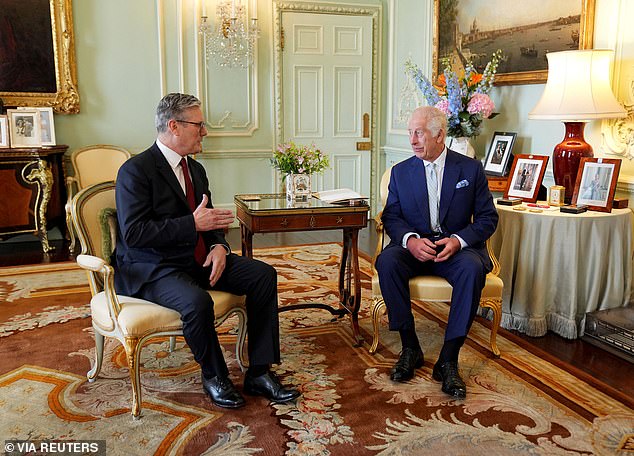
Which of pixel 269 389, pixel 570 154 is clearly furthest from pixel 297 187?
pixel 570 154

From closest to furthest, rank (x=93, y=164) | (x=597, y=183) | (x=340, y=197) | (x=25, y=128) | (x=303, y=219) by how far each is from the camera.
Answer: (x=303, y=219), (x=340, y=197), (x=597, y=183), (x=25, y=128), (x=93, y=164)

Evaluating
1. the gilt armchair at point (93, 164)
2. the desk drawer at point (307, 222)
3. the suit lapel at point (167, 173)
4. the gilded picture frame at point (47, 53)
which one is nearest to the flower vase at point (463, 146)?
the desk drawer at point (307, 222)

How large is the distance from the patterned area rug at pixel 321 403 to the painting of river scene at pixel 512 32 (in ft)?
6.51

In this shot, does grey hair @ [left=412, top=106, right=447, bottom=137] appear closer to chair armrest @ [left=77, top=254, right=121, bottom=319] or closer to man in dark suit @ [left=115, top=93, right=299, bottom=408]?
man in dark suit @ [left=115, top=93, right=299, bottom=408]

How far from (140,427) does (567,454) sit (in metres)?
1.58

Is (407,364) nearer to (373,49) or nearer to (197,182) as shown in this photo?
(197,182)

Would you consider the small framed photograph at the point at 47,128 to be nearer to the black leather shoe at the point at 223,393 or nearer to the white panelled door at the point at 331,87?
the white panelled door at the point at 331,87

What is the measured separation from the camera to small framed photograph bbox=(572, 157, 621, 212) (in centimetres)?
337

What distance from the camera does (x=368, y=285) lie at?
418cm

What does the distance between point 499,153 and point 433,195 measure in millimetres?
1620

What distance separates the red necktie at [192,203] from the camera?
268 centimetres

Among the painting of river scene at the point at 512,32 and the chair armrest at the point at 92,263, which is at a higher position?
the painting of river scene at the point at 512,32

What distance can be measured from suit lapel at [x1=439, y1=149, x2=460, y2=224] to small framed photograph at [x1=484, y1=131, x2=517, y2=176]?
4.84 feet

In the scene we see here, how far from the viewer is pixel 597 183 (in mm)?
3432
